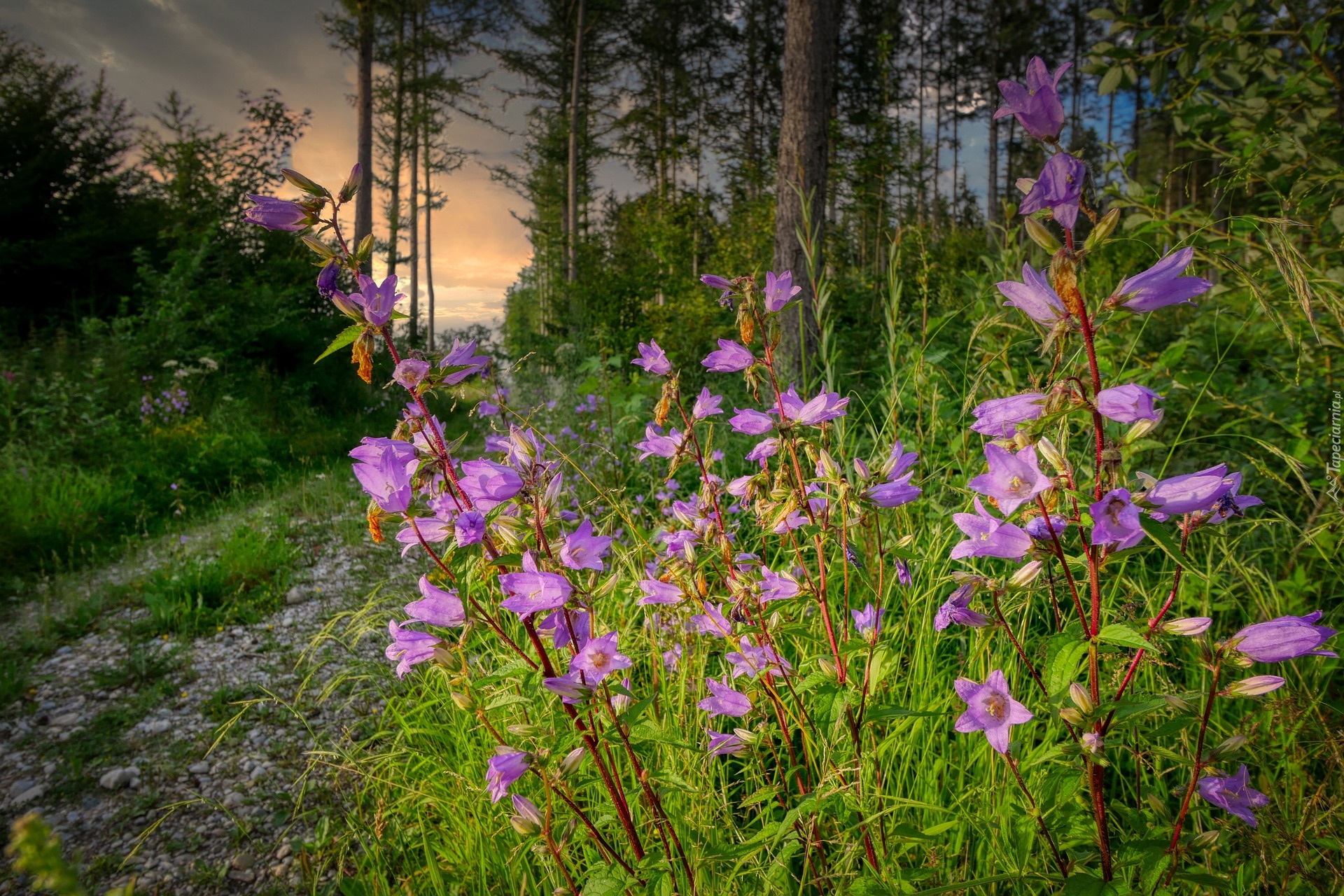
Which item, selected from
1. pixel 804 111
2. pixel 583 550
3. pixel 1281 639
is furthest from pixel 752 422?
pixel 804 111

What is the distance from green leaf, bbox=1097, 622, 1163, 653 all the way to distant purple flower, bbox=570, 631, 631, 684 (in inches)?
23.7

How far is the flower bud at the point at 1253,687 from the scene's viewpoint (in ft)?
2.76

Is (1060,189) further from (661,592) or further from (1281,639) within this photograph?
(661,592)

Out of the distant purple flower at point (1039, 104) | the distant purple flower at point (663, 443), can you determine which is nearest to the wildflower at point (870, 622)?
the distant purple flower at point (663, 443)

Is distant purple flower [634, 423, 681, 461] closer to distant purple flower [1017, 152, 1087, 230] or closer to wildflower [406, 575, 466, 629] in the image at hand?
wildflower [406, 575, 466, 629]

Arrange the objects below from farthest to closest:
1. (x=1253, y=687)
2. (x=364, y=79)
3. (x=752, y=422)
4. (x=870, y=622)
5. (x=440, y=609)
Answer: (x=364, y=79) → (x=870, y=622) → (x=752, y=422) → (x=440, y=609) → (x=1253, y=687)

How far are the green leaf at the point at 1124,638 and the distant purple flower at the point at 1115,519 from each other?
0.32 ft

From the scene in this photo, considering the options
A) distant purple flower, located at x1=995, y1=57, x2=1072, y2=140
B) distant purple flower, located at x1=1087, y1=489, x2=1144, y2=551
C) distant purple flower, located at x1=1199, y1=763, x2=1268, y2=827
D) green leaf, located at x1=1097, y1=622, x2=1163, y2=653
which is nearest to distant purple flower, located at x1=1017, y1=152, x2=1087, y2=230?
distant purple flower, located at x1=995, y1=57, x2=1072, y2=140

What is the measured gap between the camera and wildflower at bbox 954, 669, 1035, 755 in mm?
895

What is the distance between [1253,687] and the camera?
86cm

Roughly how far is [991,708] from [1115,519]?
1.09 ft

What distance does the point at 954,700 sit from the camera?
1.65 m

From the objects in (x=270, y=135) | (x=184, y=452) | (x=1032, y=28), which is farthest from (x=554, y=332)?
(x=1032, y=28)

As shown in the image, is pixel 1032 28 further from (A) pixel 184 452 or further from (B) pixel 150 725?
(B) pixel 150 725
